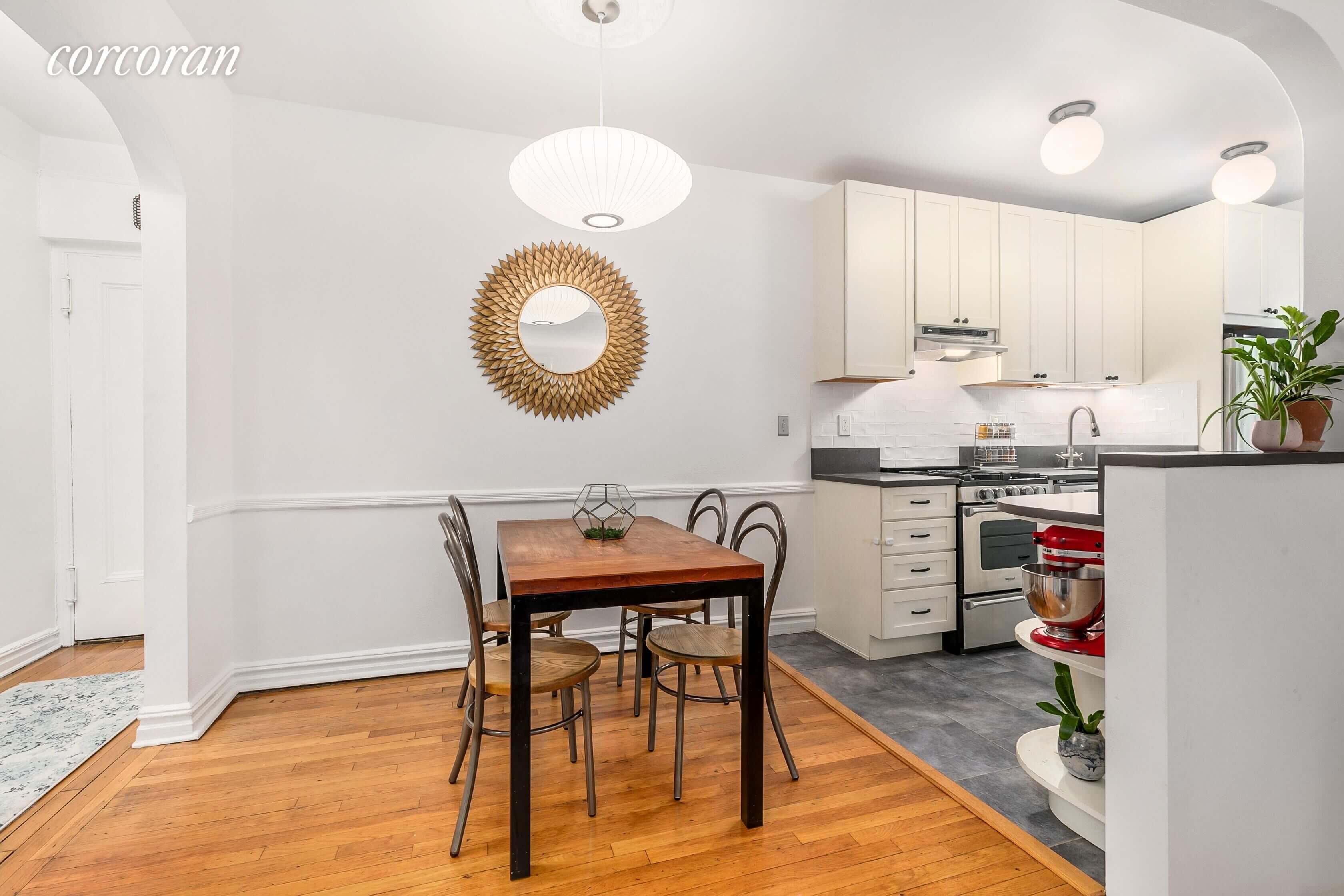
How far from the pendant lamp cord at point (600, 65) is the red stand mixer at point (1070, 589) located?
6.31 ft

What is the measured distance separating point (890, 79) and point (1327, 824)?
2.85 meters

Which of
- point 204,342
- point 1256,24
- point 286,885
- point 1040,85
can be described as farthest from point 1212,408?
point 204,342

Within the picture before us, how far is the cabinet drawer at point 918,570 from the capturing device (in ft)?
10.5

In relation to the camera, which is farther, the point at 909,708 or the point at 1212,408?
the point at 1212,408

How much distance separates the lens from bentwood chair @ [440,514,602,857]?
177 cm

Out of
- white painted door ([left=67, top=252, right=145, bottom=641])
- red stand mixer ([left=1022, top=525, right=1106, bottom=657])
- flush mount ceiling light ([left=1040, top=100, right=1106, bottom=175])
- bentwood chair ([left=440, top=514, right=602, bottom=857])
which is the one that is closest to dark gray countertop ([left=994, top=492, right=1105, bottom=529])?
red stand mixer ([left=1022, top=525, right=1106, bottom=657])

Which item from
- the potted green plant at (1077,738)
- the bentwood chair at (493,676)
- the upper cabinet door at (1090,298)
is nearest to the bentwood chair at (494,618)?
the bentwood chair at (493,676)

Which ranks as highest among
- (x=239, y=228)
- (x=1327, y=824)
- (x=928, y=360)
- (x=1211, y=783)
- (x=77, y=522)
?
(x=239, y=228)

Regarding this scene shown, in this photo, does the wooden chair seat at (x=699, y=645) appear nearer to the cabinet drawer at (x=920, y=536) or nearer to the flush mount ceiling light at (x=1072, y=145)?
the cabinet drawer at (x=920, y=536)

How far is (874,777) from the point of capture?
2.11 m

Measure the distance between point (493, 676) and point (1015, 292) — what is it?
145 inches

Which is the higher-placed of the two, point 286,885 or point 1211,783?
point 1211,783

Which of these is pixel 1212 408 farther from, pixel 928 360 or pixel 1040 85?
pixel 1040 85

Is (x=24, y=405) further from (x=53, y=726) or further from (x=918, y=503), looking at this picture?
(x=918, y=503)
